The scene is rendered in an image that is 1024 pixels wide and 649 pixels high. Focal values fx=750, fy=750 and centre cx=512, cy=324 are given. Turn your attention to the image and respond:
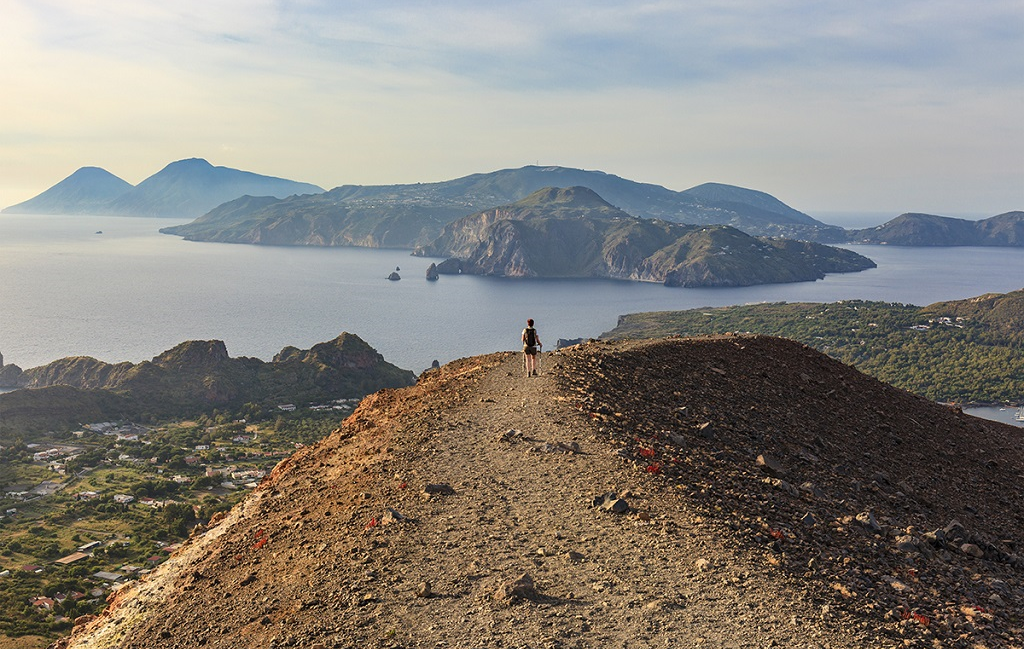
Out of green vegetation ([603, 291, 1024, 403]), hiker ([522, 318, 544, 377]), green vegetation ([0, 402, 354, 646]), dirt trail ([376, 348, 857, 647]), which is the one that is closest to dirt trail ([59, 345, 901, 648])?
dirt trail ([376, 348, 857, 647])

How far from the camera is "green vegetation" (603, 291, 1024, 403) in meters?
126

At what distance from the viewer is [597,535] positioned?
13.6m

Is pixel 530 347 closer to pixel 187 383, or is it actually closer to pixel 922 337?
pixel 187 383

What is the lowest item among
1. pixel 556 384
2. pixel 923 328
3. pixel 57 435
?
pixel 57 435

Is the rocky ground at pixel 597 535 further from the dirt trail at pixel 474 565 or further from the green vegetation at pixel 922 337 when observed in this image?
the green vegetation at pixel 922 337

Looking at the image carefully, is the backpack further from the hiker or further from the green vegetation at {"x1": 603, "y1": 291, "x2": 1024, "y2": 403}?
the green vegetation at {"x1": 603, "y1": 291, "x2": 1024, "y2": 403}

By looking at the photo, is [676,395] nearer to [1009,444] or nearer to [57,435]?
[1009,444]

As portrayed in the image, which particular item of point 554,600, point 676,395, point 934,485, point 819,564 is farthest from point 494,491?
point 934,485

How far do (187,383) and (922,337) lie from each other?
134119 mm

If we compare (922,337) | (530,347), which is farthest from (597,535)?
(922,337)

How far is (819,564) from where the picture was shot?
1288 centimetres

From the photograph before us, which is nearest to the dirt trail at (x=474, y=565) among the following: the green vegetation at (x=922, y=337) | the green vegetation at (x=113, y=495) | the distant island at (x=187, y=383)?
the green vegetation at (x=113, y=495)

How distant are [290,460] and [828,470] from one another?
570 inches

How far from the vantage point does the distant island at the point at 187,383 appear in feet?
323
